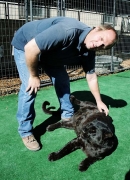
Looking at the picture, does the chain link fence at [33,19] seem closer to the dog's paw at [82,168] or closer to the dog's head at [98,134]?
the dog's head at [98,134]

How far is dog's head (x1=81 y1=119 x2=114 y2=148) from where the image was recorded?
92.0 inches

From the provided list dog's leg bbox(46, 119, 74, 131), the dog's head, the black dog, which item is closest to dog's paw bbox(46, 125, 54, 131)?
dog's leg bbox(46, 119, 74, 131)

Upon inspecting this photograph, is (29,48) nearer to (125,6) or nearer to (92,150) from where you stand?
(92,150)

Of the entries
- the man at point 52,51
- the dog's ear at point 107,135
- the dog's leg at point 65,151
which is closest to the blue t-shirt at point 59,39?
the man at point 52,51

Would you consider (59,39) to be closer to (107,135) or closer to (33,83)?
(33,83)

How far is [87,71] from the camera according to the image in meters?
2.76

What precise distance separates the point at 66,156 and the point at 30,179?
0.55m

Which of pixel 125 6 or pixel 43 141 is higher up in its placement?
pixel 125 6

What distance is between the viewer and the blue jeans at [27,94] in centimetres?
237

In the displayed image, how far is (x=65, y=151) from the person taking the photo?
244 centimetres

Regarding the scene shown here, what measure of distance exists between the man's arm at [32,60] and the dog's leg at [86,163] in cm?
101

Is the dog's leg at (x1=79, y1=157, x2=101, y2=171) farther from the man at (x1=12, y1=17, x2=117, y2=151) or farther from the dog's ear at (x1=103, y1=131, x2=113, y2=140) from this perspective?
the man at (x1=12, y1=17, x2=117, y2=151)

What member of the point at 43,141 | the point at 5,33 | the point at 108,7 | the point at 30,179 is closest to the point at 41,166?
the point at 30,179

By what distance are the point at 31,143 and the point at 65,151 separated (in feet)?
1.49
